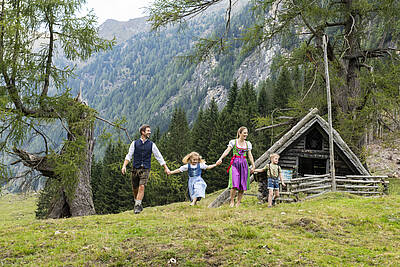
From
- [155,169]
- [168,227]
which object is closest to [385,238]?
[168,227]

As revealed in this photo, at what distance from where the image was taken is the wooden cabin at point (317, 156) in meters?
12.0

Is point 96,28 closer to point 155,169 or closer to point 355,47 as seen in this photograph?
point 155,169

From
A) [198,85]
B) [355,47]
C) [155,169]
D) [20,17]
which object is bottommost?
[155,169]

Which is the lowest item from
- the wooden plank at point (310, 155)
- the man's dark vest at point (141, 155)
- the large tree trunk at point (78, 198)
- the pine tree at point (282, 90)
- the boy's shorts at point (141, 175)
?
the large tree trunk at point (78, 198)

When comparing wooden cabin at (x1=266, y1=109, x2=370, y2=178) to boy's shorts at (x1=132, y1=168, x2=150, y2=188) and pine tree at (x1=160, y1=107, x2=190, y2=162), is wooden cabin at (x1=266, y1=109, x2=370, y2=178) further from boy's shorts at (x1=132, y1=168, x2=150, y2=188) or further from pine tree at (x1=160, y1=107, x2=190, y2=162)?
pine tree at (x1=160, y1=107, x2=190, y2=162)

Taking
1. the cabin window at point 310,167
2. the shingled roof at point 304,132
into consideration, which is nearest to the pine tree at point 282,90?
the cabin window at point 310,167

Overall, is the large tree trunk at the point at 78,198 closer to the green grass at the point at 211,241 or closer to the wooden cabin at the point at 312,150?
the green grass at the point at 211,241

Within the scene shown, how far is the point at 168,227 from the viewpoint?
6109 millimetres

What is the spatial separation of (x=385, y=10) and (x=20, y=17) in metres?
14.2

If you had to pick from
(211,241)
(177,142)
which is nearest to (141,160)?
(211,241)

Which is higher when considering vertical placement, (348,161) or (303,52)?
(303,52)

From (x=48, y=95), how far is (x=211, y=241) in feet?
24.7

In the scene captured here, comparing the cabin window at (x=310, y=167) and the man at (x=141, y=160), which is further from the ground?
the man at (x=141, y=160)

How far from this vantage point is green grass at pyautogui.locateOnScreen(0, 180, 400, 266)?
4.75 m
